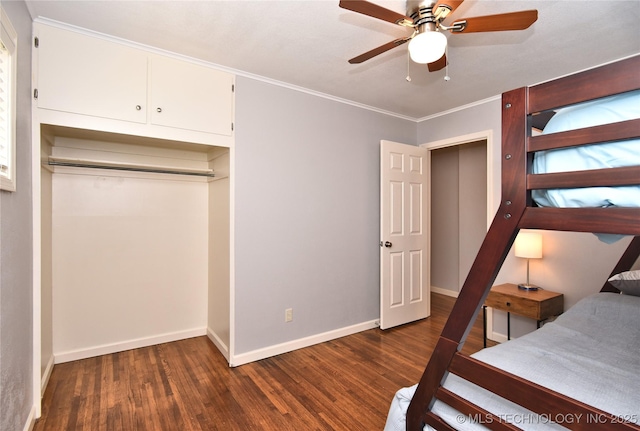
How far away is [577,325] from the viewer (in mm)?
1835

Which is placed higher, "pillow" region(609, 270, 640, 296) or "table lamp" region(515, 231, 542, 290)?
"table lamp" region(515, 231, 542, 290)

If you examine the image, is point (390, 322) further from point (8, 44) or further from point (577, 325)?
A: point (8, 44)

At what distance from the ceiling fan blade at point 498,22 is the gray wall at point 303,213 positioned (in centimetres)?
169

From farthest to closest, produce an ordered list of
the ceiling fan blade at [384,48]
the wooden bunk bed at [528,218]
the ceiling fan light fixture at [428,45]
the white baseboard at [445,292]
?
1. the white baseboard at [445,292]
2. the ceiling fan blade at [384,48]
3. the ceiling fan light fixture at [428,45]
4. the wooden bunk bed at [528,218]

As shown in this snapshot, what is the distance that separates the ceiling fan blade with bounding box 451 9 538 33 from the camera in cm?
153

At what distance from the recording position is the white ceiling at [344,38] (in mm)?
1881

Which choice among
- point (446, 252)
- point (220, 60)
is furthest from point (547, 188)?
point (446, 252)

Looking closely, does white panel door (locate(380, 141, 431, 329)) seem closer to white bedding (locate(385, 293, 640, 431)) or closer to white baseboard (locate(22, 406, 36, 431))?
white bedding (locate(385, 293, 640, 431))

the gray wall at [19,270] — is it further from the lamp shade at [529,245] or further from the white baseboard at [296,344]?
the lamp shade at [529,245]

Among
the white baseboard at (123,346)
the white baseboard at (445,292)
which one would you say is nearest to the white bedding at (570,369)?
the white baseboard at (123,346)

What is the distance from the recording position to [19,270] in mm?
1728

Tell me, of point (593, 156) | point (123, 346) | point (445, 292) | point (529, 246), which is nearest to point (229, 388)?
point (123, 346)

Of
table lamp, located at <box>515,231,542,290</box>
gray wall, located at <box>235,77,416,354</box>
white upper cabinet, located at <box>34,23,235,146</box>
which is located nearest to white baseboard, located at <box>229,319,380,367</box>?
gray wall, located at <box>235,77,416,354</box>

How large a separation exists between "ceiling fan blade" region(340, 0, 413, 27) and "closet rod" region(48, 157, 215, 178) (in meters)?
2.09
